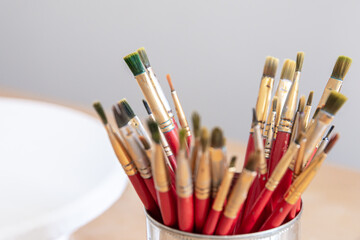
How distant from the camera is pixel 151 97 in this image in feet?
0.78

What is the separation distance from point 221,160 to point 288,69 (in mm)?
74

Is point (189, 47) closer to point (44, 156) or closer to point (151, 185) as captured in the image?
point (44, 156)

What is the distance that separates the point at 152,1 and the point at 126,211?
58 centimetres

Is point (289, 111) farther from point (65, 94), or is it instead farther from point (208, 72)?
point (65, 94)

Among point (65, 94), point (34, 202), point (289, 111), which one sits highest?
point (289, 111)

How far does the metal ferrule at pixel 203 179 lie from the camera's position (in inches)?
7.6

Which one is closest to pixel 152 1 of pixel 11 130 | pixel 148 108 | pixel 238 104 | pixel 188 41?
pixel 188 41

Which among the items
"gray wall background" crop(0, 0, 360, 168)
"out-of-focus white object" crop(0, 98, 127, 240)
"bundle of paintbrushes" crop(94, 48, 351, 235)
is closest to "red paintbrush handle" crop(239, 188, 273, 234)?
"bundle of paintbrushes" crop(94, 48, 351, 235)

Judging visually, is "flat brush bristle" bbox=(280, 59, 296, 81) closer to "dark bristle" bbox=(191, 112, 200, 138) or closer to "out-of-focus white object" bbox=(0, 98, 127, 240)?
"dark bristle" bbox=(191, 112, 200, 138)

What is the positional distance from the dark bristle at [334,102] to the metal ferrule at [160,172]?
0.07 metres

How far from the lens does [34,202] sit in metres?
0.47

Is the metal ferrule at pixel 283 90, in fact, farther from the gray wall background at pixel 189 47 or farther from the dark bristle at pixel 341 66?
the gray wall background at pixel 189 47

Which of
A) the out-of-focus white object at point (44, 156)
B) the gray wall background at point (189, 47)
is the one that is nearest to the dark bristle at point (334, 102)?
the out-of-focus white object at point (44, 156)

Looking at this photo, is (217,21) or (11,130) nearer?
(11,130)
